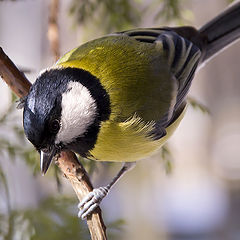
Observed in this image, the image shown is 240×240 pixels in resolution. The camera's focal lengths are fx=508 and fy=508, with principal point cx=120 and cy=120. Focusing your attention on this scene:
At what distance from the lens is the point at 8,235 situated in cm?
182

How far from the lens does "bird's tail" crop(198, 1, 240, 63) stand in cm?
230

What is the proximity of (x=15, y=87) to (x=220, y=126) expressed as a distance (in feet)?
14.8

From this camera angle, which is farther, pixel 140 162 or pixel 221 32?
pixel 140 162

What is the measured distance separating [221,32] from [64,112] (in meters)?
1.05

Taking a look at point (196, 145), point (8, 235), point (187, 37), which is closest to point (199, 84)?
point (196, 145)

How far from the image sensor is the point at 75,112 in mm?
1604

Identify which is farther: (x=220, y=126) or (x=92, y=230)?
(x=220, y=126)

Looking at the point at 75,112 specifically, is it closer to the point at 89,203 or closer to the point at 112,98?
the point at 112,98

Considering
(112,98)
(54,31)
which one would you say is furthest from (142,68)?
(54,31)

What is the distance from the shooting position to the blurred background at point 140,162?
79.1 inches

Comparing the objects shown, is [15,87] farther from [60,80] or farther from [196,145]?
[196,145]

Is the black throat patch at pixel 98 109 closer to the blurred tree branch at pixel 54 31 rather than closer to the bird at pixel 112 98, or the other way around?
the bird at pixel 112 98

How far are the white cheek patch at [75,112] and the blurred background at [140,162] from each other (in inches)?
8.7

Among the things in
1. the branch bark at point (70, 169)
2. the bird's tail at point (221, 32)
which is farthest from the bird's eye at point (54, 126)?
the bird's tail at point (221, 32)
